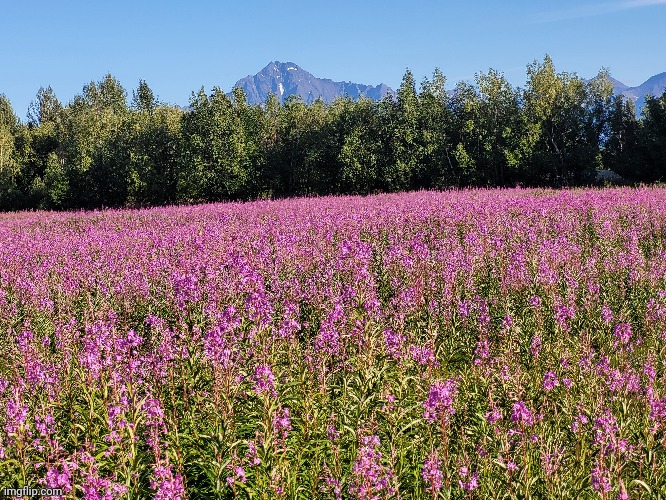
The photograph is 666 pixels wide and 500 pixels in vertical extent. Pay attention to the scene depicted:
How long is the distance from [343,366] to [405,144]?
101 ft

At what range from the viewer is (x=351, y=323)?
20.8 ft

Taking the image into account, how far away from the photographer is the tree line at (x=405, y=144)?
110ft

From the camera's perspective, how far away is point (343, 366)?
5309mm

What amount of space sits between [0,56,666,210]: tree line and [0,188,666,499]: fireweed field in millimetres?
21179

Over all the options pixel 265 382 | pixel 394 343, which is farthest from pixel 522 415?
pixel 394 343

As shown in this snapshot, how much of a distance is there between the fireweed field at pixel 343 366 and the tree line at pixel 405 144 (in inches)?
834

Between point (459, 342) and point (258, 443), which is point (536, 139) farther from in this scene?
point (258, 443)

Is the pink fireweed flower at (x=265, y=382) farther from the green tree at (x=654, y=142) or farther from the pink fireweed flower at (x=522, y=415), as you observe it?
the green tree at (x=654, y=142)

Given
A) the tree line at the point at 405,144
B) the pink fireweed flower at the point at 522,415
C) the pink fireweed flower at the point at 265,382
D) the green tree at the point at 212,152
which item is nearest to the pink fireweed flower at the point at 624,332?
the pink fireweed flower at the point at 522,415

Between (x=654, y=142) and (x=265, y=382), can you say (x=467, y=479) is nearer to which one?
(x=265, y=382)


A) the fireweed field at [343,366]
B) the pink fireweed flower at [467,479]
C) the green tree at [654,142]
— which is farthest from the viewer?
the green tree at [654,142]

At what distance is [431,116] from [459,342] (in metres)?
29.2

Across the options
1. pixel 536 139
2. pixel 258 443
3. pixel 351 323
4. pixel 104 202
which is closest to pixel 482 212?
pixel 351 323

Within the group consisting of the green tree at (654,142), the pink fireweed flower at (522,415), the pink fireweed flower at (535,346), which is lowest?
the pink fireweed flower at (535,346)
